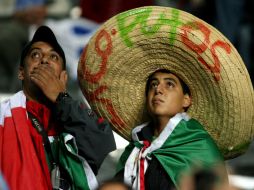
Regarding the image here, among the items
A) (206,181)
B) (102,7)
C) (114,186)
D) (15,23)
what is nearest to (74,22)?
(102,7)

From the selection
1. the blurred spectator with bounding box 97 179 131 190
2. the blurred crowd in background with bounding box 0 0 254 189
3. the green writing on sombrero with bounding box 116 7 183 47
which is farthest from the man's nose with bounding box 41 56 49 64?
the blurred crowd in background with bounding box 0 0 254 189

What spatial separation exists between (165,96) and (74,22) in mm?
5002

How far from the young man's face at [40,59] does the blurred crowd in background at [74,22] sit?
13.4 feet

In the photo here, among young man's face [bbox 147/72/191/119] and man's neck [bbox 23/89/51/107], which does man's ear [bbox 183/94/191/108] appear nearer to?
young man's face [bbox 147/72/191/119]

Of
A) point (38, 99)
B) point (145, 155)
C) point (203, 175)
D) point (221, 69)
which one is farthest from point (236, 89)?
point (203, 175)

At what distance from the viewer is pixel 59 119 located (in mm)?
7648

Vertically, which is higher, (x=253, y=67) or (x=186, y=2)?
(x=186, y=2)

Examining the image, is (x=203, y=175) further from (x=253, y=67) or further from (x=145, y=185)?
(x=253, y=67)

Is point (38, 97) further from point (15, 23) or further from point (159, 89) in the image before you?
point (15, 23)

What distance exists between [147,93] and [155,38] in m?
0.36

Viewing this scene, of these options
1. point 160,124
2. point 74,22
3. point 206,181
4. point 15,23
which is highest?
point 15,23

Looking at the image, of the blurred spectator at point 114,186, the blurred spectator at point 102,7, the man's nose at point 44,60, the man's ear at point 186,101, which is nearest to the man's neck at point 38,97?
the man's nose at point 44,60

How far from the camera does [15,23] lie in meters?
12.8

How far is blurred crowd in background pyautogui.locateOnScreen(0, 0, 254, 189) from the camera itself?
→ 12.3m
